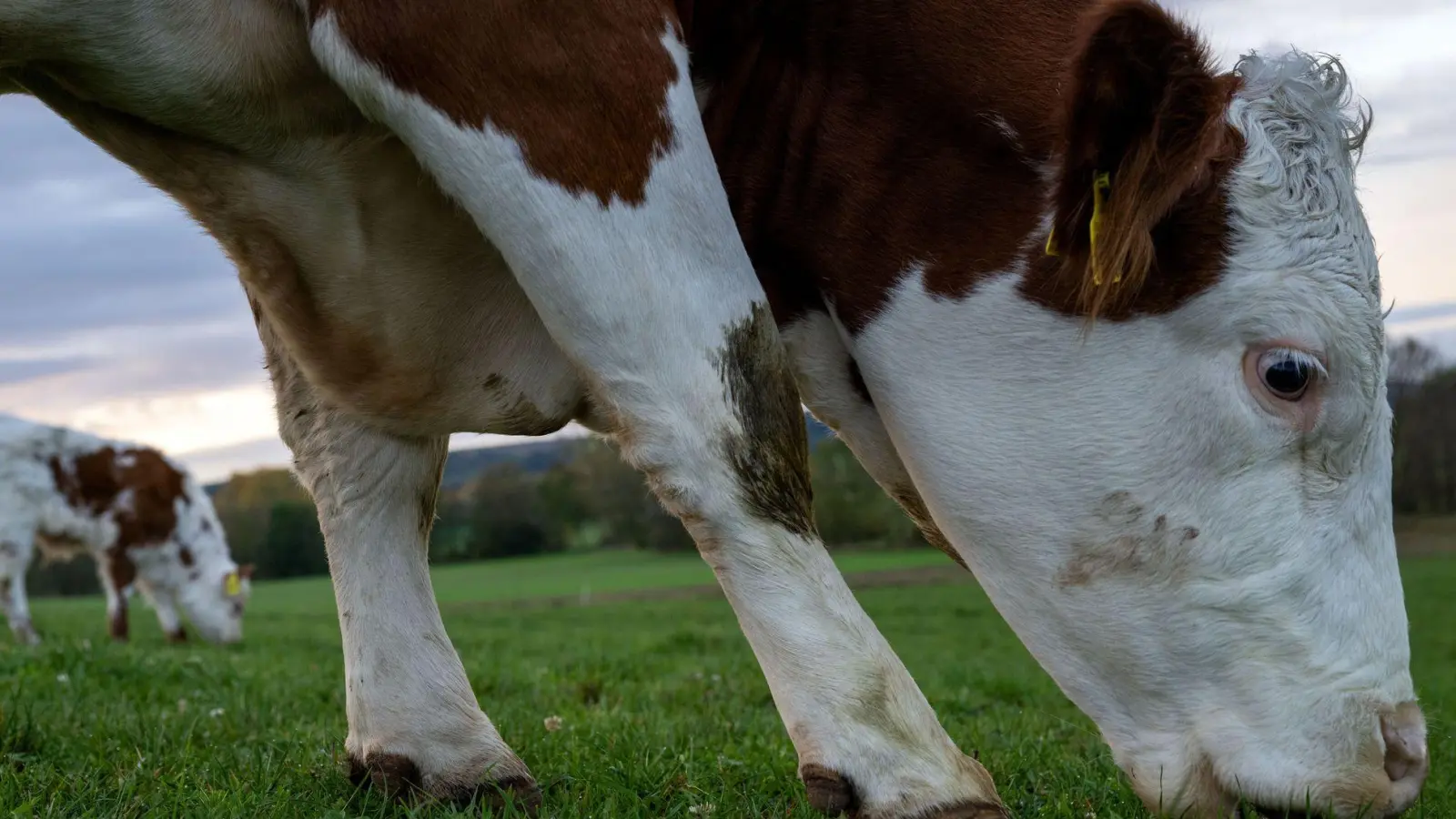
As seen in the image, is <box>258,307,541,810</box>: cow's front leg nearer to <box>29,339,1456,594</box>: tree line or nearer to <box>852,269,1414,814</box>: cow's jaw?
<box>852,269,1414,814</box>: cow's jaw

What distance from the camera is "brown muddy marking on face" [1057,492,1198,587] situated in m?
2.38

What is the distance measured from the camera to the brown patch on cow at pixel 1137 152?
2178 millimetres

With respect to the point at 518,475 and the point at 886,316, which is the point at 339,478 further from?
the point at 518,475

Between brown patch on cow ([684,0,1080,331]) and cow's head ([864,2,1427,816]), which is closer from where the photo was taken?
cow's head ([864,2,1427,816])

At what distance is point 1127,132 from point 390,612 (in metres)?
1.94

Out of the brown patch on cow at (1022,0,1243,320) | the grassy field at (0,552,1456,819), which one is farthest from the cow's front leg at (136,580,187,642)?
the brown patch on cow at (1022,0,1243,320)

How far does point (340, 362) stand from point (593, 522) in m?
58.8

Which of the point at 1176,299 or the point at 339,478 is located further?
the point at 339,478

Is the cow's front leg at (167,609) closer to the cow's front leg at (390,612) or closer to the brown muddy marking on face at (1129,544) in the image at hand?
the cow's front leg at (390,612)

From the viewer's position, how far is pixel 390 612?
9.97 ft

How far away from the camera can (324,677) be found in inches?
269

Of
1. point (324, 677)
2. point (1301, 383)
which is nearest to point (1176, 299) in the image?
point (1301, 383)

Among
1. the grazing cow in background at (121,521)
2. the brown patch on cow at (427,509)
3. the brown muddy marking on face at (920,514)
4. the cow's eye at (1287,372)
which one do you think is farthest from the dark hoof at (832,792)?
the grazing cow in background at (121,521)

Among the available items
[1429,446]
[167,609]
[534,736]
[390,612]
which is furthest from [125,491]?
[1429,446]
